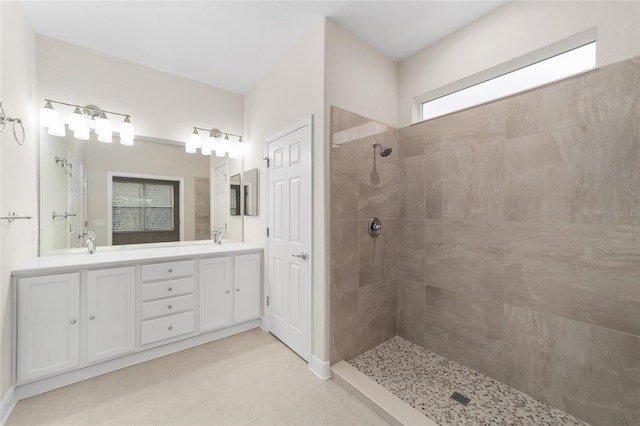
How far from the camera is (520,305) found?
1.72m

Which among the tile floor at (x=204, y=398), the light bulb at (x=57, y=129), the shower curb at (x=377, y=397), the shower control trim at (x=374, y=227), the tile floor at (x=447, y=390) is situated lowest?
the tile floor at (x=204, y=398)

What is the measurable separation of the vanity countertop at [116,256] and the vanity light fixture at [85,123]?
1.08m

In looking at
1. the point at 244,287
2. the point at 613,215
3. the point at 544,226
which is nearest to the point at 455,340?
the point at 544,226

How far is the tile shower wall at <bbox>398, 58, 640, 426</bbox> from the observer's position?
1370mm

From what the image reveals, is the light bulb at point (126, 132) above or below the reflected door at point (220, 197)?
above

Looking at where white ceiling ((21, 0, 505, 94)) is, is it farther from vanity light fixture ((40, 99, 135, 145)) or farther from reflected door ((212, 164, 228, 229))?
reflected door ((212, 164, 228, 229))

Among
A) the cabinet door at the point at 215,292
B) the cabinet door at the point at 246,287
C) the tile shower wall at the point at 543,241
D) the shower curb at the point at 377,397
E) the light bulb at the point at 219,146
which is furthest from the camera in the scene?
the light bulb at the point at 219,146

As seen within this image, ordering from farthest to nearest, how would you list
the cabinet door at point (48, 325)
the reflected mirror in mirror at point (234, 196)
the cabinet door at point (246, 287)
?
the reflected mirror in mirror at point (234, 196) < the cabinet door at point (246, 287) < the cabinet door at point (48, 325)

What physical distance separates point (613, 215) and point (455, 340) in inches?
53.9

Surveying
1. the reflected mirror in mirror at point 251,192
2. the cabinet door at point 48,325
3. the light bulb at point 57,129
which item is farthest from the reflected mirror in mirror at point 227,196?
the cabinet door at point 48,325

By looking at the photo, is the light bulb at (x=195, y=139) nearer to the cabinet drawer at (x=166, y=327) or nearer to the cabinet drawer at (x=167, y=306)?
the cabinet drawer at (x=167, y=306)

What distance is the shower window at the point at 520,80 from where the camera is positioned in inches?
62.1

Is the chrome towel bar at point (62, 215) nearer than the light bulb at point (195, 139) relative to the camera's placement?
Yes

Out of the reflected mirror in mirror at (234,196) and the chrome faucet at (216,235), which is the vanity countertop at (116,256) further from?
the reflected mirror in mirror at (234,196)
